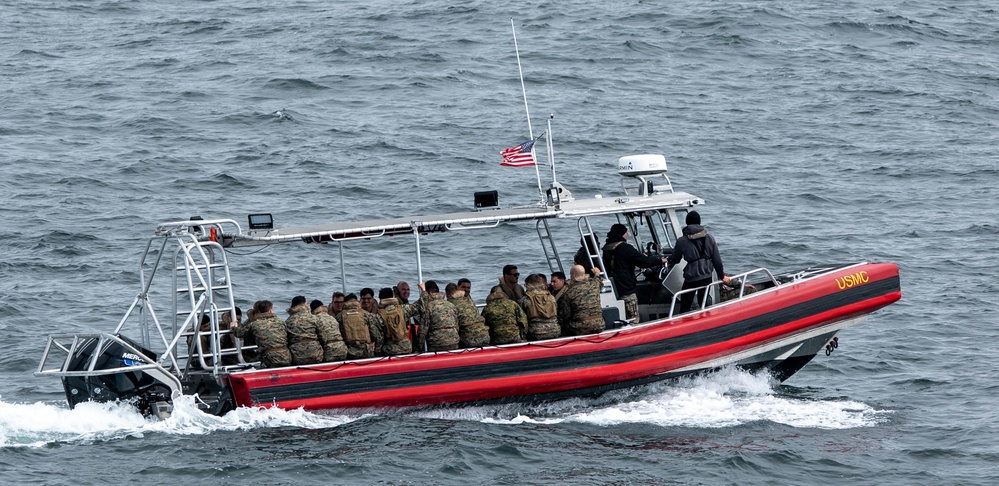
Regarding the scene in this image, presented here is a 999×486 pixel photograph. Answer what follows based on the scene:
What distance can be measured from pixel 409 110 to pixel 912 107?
12193 millimetres

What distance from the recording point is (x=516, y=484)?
449 inches

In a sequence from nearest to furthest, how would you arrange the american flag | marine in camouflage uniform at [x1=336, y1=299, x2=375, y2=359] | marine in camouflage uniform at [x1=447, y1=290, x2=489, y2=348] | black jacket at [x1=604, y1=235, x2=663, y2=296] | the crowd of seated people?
the crowd of seated people < marine in camouflage uniform at [x1=336, y1=299, x2=375, y2=359] < marine in camouflage uniform at [x1=447, y1=290, x2=489, y2=348] < the american flag < black jacket at [x1=604, y1=235, x2=663, y2=296]

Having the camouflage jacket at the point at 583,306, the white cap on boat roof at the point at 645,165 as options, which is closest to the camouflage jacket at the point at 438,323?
the camouflage jacket at the point at 583,306

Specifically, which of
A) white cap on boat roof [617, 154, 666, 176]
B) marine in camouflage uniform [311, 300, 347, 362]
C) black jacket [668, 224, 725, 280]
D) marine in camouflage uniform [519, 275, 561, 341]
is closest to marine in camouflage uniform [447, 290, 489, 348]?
marine in camouflage uniform [519, 275, 561, 341]

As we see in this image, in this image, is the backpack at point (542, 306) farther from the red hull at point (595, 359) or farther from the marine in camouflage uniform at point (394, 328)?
the marine in camouflage uniform at point (394, 328)

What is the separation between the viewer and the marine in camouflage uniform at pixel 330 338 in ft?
42.1

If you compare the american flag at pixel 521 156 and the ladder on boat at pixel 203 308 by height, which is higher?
the american flag at pixel 521 156

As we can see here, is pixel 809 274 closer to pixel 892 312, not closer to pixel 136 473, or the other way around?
pixel 892 312

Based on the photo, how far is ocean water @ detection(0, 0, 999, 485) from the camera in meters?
12.4

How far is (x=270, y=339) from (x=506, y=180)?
520 inches

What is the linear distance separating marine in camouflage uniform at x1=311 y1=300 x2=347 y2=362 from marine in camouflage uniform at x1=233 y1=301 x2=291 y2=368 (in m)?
0.34

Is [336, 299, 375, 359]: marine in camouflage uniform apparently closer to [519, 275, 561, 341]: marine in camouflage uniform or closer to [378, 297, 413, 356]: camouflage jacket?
[378, 297, 413, 356]: camouflage jacket

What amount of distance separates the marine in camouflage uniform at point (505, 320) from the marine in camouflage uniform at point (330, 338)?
5.20ft

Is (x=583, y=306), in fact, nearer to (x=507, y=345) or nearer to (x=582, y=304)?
(x=582, y=304)
